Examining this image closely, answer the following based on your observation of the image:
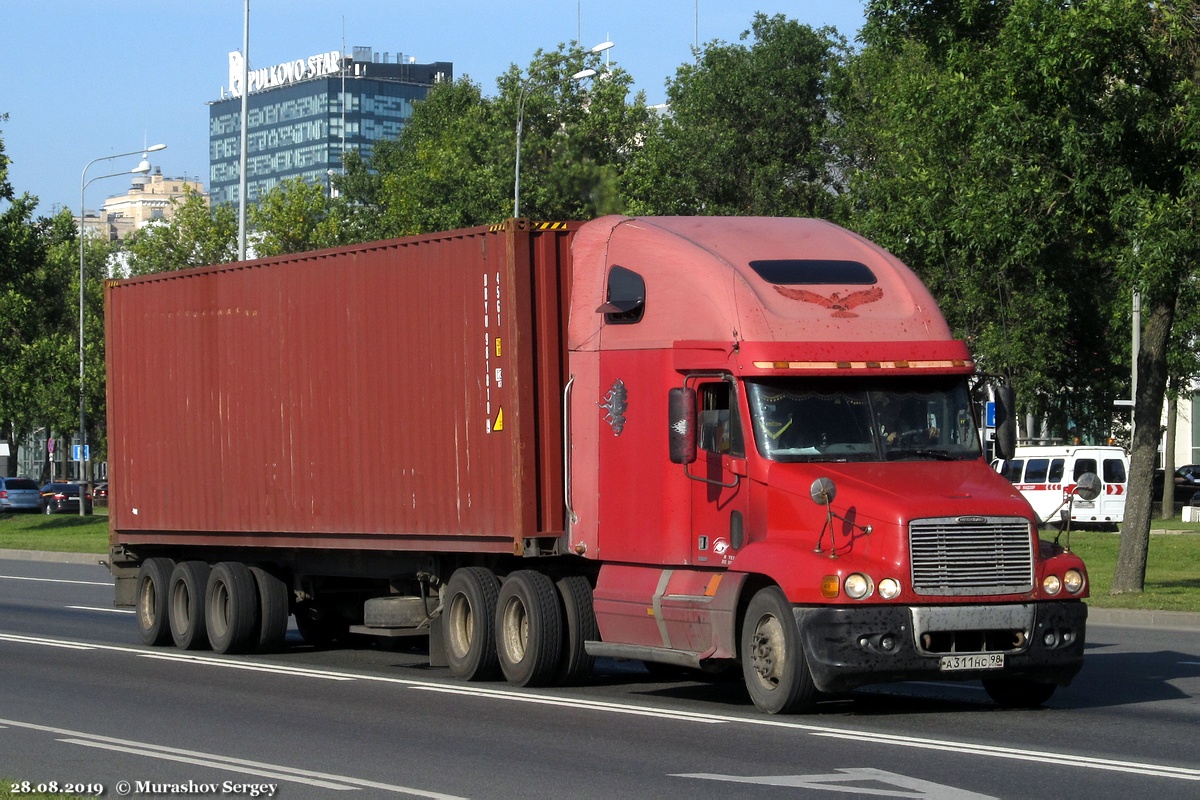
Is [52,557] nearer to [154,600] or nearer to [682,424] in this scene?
[154,600]

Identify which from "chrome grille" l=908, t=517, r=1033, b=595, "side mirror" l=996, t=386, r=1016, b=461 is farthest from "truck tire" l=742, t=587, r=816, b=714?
"side mirror" l=996, t=386, r=1016, b=461

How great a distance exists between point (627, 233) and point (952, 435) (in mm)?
3079

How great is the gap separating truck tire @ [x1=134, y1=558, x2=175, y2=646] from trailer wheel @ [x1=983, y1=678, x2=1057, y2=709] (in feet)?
32.4

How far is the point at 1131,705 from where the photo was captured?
13344 millimetres

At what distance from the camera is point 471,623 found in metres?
15.5

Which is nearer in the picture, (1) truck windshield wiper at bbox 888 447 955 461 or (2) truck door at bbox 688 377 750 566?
(1) truck windshield wiper at bbox 888 447 955 461

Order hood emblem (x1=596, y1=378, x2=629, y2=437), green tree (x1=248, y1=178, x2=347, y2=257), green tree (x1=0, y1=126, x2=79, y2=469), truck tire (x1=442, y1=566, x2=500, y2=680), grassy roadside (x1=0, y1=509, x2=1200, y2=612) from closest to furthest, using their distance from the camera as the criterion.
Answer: hood emblem (x1=596, y1=378, x2=629, y2=437) → truck tire (x1=442, y1=566, x2=500, y2=680) → grassy roadside (x1=0, y1=509, x2=1200, y2=612) → green tree (x1=0, y1=126, x2=79, y2=469) → green tree (x1=248, y1=178, x2=347, y2=257)

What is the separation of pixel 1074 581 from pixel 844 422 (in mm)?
1917

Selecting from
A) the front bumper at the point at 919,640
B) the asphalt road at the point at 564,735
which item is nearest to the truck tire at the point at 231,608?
the asphalt road at the point at 564,735

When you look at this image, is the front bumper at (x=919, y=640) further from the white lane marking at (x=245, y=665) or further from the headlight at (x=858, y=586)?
the white lane marking at (x=245, y=665)

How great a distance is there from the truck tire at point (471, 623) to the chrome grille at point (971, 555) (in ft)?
14.8

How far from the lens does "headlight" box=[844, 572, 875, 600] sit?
1191 cm

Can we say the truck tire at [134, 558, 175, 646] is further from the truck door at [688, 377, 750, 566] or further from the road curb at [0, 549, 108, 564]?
the road curb at [0, 549, 108, 564]

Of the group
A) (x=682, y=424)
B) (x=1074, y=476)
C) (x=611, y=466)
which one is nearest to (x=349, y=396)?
(x=611, y=466)
